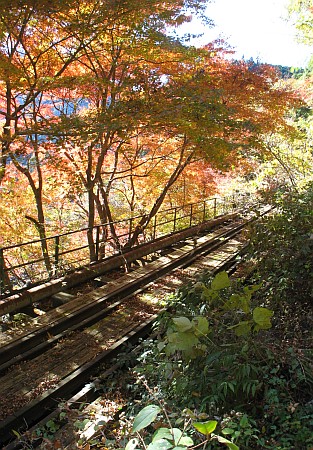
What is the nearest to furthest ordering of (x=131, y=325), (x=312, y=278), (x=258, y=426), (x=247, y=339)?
(x=258, y=426), (x=247, y=339), (x=312, y=278), (x=131, y=325)

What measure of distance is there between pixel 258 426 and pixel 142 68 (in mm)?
8677

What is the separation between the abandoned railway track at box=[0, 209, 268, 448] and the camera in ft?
12.7

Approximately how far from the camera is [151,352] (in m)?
4.24

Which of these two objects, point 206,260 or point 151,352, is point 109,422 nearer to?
point 151,352

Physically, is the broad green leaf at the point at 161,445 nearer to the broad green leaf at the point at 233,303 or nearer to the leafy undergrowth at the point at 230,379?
the leafy undergrowth at the point at 230,379

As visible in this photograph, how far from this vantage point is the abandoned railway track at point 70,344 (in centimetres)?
388

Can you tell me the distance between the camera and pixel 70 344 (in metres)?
5.11

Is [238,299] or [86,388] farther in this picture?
[86,388]

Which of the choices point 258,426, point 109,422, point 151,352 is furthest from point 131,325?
point 258,426

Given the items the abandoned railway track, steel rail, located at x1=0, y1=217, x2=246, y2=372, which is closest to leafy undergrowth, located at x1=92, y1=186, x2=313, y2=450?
the abandoned railway track

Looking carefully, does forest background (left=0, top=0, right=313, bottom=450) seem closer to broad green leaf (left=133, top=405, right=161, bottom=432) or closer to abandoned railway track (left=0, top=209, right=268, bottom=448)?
broad green leaf (left=133, top=405, right=161, bottom=432)

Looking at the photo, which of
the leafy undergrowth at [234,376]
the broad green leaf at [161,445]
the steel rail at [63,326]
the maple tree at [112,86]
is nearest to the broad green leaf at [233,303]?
the leafy undergrowth at [234,376]

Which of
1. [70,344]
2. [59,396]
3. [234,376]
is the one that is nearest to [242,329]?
[234,376]

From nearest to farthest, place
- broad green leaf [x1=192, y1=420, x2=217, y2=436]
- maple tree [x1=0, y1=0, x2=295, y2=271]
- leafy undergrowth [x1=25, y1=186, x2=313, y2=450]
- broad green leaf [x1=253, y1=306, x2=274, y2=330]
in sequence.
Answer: broad green leaf [x1=192, y1=420, x2=217, y2=436] → leafy undergrowth [x1=25, y1=186, x2=313, y2=450] → broad green leaf [x1=253, y1=306, x2=274, y2=330] → maple tree [x1=0, y1=0, x2=295, y2=271]
